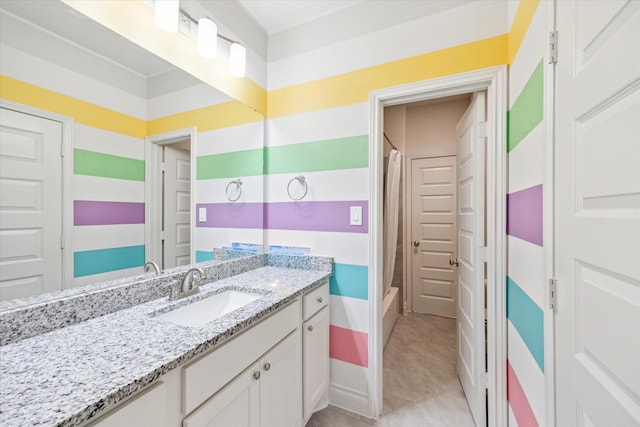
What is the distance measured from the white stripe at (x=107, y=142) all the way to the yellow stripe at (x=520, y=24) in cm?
173

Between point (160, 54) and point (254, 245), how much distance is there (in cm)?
123

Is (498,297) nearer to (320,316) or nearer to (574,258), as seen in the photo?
(574,258)

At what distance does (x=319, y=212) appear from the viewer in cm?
181

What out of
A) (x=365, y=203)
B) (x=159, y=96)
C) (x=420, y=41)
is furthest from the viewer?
(x=365, y=203)

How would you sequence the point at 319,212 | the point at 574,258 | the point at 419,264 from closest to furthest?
the point at 574,258
the point at 319,212
the point at 419,264

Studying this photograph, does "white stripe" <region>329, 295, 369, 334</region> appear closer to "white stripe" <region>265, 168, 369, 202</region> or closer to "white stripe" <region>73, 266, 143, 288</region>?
"white stripe" <region>265, 168, 369, 202</region>

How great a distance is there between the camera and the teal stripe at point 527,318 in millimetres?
954

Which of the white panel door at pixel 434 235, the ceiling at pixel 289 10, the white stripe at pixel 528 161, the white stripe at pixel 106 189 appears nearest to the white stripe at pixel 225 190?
the white stripe at pixel 106 189

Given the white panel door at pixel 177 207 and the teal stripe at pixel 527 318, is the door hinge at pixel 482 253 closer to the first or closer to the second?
the teal stripe at pixel 527 318

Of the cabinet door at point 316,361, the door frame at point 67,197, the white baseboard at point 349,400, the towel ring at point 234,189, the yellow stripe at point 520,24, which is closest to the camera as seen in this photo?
the door frame at point 67,197

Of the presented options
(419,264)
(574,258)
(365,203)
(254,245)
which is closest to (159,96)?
(254,245)

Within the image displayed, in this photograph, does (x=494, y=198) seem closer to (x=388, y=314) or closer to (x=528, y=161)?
(x=528, y=161)

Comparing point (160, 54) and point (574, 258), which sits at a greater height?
point (160, 54)

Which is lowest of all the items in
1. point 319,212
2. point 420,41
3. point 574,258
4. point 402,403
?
point 402,403
